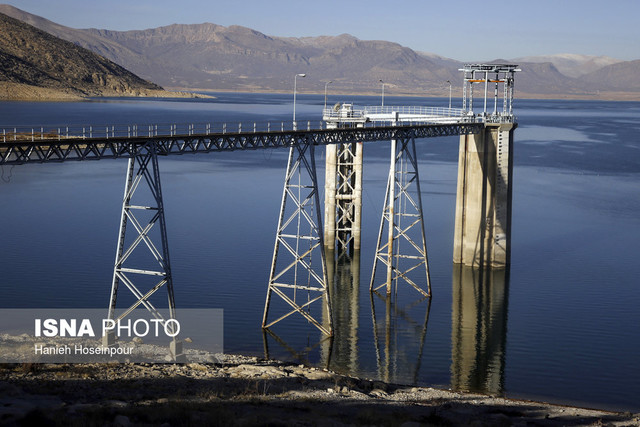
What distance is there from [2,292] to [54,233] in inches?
605

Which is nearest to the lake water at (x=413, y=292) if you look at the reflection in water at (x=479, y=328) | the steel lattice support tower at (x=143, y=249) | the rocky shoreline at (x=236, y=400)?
the reflection in water at (x=479, y=328)

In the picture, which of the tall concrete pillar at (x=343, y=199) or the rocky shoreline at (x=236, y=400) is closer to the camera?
the rocky shoreline at (x=236, y=400)

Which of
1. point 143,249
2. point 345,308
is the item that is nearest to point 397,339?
point 345,308

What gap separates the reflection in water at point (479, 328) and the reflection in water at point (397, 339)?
1.49 metres

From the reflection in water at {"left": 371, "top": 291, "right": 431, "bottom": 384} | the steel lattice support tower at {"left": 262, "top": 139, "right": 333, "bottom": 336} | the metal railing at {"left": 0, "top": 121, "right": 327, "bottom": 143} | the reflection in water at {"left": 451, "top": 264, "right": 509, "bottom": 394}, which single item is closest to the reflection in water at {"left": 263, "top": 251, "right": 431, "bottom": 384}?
the reflection in water at {"left": 371, "top": 291, "right": 431, "bottom": 384}

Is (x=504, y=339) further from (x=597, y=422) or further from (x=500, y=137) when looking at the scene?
(x=500, y=137)

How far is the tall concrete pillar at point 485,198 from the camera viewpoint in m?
49.4

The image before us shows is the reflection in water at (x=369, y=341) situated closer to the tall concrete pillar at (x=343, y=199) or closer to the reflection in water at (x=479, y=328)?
the reflection in water at (x=479, y=328)

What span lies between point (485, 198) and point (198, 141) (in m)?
22.8

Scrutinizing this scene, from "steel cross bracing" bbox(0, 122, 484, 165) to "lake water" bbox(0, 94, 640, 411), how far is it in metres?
7.84

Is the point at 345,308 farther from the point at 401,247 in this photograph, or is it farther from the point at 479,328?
the point at 401,247

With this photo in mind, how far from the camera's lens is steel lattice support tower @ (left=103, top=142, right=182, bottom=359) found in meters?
29.2

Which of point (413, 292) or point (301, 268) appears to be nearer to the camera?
point (413, 292)

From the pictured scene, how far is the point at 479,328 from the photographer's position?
39.0m
